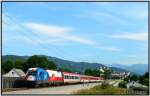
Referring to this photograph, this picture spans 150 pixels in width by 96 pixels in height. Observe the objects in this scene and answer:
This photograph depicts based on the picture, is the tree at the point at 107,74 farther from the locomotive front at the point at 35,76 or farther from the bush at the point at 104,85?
the locomotive front at the point at 35,76

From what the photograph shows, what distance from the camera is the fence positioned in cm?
2019

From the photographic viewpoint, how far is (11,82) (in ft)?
71.7

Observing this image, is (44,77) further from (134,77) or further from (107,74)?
(134,77)

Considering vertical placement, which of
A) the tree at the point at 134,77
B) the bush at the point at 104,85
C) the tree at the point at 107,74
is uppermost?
the tree at the point at 107,74

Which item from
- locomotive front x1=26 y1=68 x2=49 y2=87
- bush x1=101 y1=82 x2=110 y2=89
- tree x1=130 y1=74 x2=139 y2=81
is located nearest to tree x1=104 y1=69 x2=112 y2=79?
bush x1=101 y1=82 x2=110 y2=89

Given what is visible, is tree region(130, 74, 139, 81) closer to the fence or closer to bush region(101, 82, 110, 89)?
bush region(101, 82, 110, 89)

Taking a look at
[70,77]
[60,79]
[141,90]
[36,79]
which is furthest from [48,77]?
[141,90]

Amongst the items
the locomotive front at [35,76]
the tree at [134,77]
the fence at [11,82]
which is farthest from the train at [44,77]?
the tree at [134,77]

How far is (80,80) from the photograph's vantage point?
36.5 m

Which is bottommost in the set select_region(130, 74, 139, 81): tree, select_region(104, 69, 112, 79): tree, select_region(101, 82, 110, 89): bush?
select_region(101, 82, 110, 89): bush

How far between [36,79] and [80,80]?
1281cm

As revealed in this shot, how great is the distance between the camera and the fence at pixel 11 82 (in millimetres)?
20188

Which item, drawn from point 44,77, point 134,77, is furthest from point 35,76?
point 134,77

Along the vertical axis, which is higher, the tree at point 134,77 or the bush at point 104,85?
the tree at point 134,77
